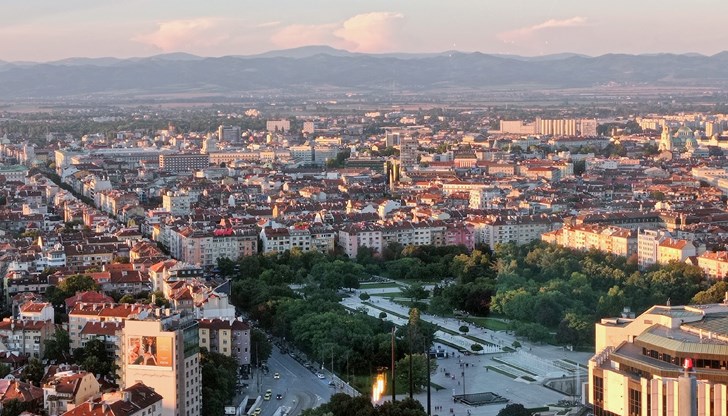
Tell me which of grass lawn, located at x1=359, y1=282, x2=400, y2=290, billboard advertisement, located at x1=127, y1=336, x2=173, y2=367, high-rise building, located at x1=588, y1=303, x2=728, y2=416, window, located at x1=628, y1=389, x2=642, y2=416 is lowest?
grass lawn, located at x1=359, y1=282, x2=400, y2=290

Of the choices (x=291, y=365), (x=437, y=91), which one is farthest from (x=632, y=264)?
(x=437, y=91)

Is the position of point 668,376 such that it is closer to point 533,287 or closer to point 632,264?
point 533,287

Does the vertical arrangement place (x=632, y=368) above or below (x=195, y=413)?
above

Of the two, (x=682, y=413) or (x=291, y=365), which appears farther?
(x=291, y=365)

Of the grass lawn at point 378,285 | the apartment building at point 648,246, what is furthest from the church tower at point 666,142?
the grass lawn at point 378,285

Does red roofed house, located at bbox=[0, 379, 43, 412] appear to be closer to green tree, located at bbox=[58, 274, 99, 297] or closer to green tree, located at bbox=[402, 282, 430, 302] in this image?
green tree, located at bbox=[58, 274, 99, 297]

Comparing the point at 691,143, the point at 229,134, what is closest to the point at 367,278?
the point at 691,143

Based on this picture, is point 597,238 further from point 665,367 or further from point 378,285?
point 665,367

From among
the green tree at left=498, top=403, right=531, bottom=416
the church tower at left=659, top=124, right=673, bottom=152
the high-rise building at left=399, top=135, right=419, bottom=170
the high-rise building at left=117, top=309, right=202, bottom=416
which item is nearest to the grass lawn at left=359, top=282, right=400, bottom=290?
the green tree at left=498, top=403, right=531, bottom=416
